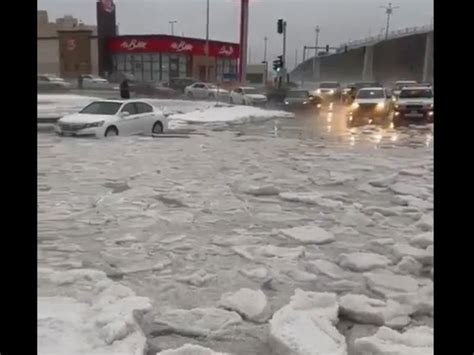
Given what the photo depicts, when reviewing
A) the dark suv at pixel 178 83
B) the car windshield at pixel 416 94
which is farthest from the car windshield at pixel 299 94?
the dark suv at pixel 178 83

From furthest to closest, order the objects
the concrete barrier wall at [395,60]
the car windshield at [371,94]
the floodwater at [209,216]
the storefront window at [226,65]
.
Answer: the storefront window at [226,65] < the concrete barrier wall at [395,60] < the car windshield at [371,94] < the floodwater at [209,216]

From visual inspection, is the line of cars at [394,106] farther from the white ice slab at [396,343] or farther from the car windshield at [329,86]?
the car windshield at [329,86]

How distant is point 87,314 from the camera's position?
3.62m

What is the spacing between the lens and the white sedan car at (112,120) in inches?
603

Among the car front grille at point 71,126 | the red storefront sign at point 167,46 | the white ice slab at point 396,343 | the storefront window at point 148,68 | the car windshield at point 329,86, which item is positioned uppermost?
the red storefront sign at point 167,46

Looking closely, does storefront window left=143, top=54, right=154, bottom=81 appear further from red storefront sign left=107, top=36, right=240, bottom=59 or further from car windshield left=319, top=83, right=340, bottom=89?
car windshield left=319, top=83, right=340, bottom=89

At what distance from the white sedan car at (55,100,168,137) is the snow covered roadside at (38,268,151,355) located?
11.2 m

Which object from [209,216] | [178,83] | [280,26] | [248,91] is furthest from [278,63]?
[209,216]

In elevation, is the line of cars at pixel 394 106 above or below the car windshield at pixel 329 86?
below

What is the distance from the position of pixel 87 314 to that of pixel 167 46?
2130 inches

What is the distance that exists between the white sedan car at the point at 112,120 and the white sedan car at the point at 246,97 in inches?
822

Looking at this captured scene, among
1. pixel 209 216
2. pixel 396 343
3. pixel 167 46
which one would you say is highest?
pixel 167 46

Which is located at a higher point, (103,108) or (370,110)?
(370,110)

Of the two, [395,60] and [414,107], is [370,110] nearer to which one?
[414,107]
